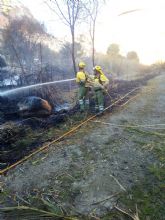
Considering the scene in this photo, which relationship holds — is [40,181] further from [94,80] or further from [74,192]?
[94,80]

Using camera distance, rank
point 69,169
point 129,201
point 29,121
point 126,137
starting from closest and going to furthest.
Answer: point 129,201, point 69,169, point 126,137, point 29,121

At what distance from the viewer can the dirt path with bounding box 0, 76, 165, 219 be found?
4.16 meters

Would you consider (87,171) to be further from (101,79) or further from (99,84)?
(101,79)

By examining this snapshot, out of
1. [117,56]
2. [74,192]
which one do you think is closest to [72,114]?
[74,192]

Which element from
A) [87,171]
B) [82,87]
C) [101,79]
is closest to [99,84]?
[101,79]

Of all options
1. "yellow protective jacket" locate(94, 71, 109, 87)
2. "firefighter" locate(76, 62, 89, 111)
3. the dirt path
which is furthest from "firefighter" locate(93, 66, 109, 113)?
the dirt path

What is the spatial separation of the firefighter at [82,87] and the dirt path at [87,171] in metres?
2.08

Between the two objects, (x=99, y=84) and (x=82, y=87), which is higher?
(x=99, y=84)

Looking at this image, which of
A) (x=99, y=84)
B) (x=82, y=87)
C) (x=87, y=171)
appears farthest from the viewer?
(x=82, y=87)

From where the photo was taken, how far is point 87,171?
491 centimetres

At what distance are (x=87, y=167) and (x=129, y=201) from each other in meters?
1.28

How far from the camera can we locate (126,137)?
6.54 metres

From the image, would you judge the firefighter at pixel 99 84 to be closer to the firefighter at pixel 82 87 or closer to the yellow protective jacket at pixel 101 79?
the yellow protective jacket at pixel 101 79

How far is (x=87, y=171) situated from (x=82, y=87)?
4561 mm
